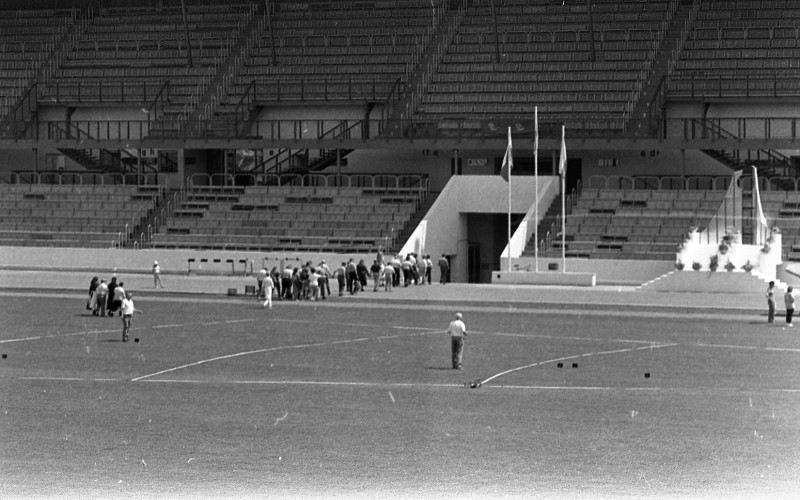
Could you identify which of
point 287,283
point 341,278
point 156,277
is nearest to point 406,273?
point 341,278

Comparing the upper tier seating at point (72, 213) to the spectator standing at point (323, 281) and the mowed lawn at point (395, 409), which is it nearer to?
the spectator standing at point (323, 281)

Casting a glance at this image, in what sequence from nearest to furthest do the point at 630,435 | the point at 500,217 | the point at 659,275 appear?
the point at 630,435 → the point at 659,275 → the point at 500,217

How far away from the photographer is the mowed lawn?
71.3 feet

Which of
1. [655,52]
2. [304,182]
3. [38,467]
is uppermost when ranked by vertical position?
[655,52]

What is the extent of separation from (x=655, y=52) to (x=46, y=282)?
28937 mm

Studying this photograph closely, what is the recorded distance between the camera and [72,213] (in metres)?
71.9

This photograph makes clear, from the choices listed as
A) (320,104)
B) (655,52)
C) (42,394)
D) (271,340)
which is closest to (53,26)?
(320,104)

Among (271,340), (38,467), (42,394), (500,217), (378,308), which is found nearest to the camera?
(38,467)

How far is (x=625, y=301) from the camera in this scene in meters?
52.6

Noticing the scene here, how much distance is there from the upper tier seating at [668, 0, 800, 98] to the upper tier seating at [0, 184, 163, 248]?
2471 centimetres

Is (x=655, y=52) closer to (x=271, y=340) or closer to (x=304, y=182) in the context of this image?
(x=304, y=182)

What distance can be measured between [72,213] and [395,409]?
46.3 metres

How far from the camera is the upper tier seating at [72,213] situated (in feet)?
230

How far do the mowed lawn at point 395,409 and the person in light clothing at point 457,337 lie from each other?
475mm
